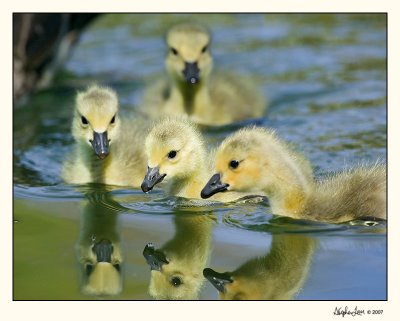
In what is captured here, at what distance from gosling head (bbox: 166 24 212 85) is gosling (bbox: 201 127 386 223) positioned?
228 cm

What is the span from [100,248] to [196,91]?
9.21 feet

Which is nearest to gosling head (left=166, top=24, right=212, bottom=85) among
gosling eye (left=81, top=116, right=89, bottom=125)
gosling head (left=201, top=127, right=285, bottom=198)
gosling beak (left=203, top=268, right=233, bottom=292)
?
gosling eye (left=81, top=116, right=89, bottom=125)

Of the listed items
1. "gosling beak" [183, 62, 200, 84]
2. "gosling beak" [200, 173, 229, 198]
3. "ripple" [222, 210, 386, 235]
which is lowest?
"ripple" [222, 210, 386, 235]

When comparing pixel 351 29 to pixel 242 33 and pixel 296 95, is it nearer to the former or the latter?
pixel 242 33

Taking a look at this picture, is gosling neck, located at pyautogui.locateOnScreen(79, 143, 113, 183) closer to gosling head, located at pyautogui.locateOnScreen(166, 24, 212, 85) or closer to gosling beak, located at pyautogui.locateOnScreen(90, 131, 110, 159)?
gosling beak, located at pyautogui.locateOnScreen(90, 131, 110, 159)

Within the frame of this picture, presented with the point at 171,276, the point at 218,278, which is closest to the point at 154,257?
the point at 171,276

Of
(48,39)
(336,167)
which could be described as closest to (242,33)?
(48,39)

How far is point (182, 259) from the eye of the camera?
468cm

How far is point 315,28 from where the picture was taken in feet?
33.6

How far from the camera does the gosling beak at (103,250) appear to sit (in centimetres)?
478

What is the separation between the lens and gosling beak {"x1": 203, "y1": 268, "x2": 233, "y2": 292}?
4.31 m

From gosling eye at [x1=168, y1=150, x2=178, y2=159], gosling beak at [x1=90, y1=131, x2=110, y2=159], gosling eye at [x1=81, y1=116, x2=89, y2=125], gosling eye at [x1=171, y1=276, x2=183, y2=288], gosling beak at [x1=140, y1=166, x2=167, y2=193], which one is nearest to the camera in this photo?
gosling eye at [x1=171, y1=276, x2=183, y2=288]

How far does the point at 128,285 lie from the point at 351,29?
6.39 metres

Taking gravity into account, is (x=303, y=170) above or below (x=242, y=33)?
below
